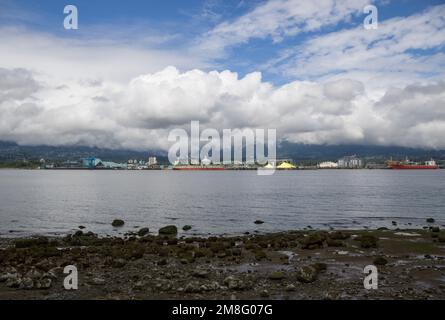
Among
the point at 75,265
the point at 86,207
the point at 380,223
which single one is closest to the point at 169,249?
the point at 75,265

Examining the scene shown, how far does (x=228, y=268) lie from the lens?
31.0 meters

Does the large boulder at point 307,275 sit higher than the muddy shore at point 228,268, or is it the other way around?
the large boulder at point 307,275

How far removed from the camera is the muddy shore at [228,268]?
24000 mm

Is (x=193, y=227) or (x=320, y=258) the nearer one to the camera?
(x=320, y=258)

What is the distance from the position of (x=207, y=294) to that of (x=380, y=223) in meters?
49.3

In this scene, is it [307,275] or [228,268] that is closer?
[307,275]

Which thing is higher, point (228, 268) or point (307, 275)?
point (307, 275)

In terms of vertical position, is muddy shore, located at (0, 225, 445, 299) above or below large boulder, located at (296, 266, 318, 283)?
below

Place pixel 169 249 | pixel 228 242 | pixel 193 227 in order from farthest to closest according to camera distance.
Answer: pixel 193 227, pixel 228 242, pixel 169 249

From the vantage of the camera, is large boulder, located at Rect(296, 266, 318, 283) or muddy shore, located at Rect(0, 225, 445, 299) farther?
large boulder, located at Rect(296, 266, 318, 283)

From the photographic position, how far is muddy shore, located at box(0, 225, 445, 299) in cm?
2400

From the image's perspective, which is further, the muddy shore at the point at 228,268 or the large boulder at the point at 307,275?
the large boulder at the point at 307,275

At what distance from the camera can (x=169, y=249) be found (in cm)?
3938
